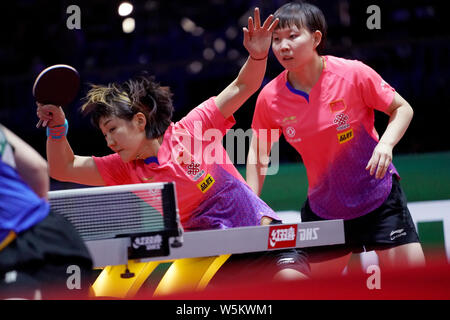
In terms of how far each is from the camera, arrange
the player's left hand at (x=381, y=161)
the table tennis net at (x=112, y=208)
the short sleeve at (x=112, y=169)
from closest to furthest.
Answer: the table tennis net at (x=112, y=208) → the player's left hand at (x=381, y=161) → the short sleeve at (x=112, y=169)

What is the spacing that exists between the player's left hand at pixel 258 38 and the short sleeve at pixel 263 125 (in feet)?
1.47

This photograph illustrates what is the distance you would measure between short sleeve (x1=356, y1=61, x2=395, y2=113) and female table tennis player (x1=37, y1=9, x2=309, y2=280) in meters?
0.57

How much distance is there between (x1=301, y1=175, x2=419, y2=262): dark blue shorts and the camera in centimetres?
367

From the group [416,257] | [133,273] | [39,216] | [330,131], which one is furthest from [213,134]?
[39,216]

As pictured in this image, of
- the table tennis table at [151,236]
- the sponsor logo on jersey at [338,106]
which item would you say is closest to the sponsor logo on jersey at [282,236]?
the table tennis table at [151,236]

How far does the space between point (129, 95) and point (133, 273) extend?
0.97 m

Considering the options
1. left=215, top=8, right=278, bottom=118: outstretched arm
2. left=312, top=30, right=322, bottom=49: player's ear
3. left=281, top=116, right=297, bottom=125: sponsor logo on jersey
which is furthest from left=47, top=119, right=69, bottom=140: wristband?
left=312, top=30, right=322, bottom=49: player's ear

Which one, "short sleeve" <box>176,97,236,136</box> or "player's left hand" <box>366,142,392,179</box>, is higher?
"short sleeve" <box>176,97,236,136</box>

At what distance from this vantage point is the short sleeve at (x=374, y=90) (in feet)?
11.8

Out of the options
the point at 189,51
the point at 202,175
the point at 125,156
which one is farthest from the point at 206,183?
the point at 189,51

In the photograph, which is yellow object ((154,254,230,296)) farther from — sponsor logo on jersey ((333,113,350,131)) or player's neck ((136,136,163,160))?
sponsor logo on jersey ((333,113,350,131))

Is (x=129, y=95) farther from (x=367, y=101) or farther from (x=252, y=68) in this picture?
(x=367, y=101)

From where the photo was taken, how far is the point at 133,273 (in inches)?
116

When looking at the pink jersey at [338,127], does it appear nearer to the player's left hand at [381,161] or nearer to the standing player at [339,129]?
the standing player at [339,129]
